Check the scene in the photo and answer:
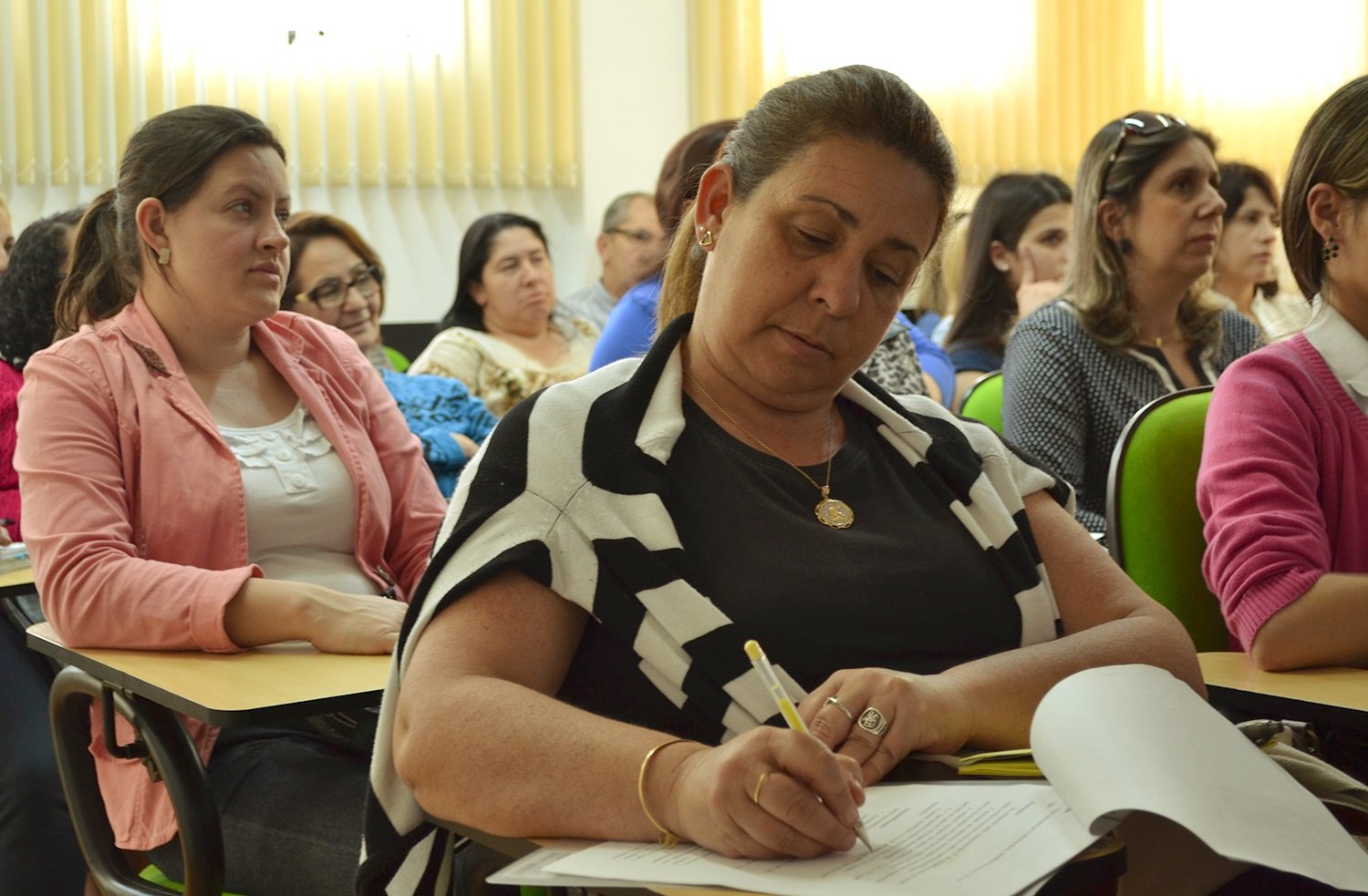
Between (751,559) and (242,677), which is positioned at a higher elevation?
(751,559)

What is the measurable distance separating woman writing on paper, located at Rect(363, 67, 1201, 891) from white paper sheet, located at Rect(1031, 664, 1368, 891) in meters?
0.15

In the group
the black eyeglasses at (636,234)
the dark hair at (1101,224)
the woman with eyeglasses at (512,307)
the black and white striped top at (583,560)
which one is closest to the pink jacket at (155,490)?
the black and white striped top at (583,560)

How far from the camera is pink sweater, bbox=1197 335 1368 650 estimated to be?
5.25ft

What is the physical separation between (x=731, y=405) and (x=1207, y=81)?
23.3 feet

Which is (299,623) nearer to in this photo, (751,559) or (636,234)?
(751,559)

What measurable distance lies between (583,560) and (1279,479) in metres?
0.90

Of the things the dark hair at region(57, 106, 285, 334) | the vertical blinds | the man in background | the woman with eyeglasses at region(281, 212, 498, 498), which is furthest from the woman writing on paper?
the vertical blinds

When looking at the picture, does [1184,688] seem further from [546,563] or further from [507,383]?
[507,383]

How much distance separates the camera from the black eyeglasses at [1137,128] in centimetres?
289

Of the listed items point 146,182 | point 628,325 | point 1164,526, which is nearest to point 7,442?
point 146,182

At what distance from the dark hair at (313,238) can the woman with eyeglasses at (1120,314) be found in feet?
5.87

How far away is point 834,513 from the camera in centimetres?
136

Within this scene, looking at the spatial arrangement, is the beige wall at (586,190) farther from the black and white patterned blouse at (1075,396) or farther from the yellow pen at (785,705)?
the yellow pen at (785,705)

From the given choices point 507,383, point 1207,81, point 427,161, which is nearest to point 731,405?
point 507,383
